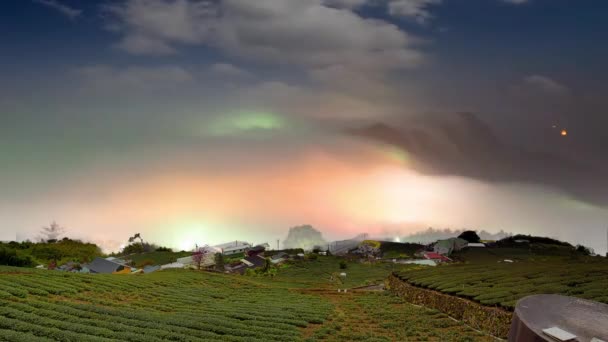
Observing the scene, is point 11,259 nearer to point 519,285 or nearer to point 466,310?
point 466,310

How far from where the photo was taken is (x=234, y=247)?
154 meters

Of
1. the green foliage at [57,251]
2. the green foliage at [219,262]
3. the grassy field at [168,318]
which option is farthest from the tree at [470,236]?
the green foliage at [57,251]

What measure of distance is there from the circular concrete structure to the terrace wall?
19113 millimetres

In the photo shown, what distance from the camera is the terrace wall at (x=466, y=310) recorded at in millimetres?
29734

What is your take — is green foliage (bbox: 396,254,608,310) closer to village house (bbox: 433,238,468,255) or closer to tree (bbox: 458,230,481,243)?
village house (bbox: 433,238,468,255)

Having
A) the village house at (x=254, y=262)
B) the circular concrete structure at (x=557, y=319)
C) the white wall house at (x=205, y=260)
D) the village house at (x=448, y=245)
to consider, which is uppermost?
the circular concrete structure at (x=557, y=319)

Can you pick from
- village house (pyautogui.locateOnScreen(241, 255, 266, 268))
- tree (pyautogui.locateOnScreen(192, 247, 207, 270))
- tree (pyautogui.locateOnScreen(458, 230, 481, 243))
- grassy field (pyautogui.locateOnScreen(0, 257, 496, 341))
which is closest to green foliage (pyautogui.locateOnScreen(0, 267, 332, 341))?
grassy field (pyautogui.locateOnScreen(0, 257, 496, 341))

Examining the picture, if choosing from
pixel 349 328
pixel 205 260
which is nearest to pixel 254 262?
pixel 205 260

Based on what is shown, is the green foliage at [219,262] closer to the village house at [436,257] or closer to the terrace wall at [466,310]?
the village house at [436,257]

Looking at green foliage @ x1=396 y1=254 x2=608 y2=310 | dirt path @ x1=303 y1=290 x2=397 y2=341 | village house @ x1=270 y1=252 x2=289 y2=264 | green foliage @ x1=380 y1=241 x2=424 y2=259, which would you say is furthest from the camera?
green foliage @ x1=380 y1=241 x2=424 y2=259

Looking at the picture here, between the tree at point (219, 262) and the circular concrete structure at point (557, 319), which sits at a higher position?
the circular concrete structure at point (557, 319)

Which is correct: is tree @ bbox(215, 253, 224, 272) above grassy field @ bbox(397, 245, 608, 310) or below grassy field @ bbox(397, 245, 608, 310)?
below

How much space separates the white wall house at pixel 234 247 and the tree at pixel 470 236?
89.9m

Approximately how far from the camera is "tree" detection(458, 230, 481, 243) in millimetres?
162125
